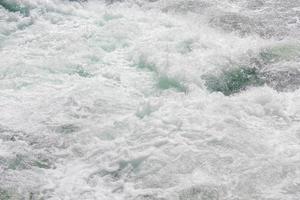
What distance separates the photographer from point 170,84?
858 cm

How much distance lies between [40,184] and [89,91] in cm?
232

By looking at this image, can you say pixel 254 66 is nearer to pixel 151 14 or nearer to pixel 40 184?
pixel 151 14

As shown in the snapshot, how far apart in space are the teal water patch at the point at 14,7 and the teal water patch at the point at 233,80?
199 inches

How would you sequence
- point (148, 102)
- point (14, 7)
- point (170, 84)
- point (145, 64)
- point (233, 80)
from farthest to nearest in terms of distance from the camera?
point (14, 7) → point (145, 64) → point (233, 80) → point (170, 84) → point (148, 102)

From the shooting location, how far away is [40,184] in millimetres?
6484

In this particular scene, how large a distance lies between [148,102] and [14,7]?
5333mm

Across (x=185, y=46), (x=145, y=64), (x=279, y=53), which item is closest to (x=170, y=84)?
(x=145, y=64)

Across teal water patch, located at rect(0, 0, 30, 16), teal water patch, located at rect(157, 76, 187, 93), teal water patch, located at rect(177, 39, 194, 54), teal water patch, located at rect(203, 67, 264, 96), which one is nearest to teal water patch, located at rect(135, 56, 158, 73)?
teal water patch, located at rect(157, 76, 187, 93)

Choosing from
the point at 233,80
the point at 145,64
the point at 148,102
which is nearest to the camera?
the point at 148,102

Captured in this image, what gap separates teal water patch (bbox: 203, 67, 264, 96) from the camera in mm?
8626

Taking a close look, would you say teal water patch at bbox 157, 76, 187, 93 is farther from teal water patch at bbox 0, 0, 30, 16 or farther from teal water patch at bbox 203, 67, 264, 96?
teal water patch at bbox 0, 0, 30, 16

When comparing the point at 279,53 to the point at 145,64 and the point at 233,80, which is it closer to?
the point at 233,80

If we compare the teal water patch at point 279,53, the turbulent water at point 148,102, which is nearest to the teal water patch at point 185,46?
the turbulent water at point 148,102

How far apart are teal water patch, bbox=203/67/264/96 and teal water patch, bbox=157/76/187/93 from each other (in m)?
0.52
